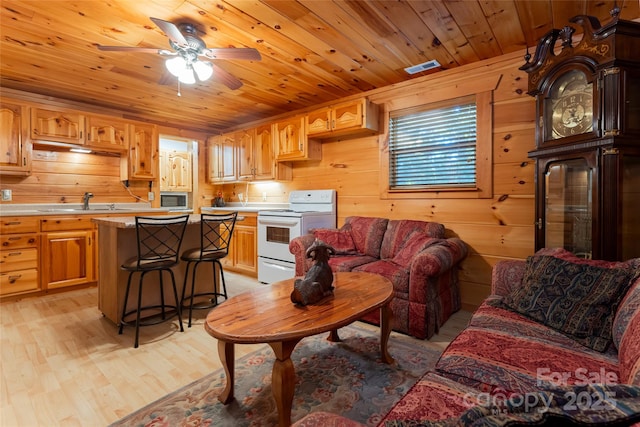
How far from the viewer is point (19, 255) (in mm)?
3445

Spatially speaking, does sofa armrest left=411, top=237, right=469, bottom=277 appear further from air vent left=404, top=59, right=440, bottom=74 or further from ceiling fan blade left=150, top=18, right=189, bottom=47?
Answer: ceiling fan blade left=150, top=18, right=189, bottom=47

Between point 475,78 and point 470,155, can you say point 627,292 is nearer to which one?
point 470,155

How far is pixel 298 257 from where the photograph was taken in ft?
10.7

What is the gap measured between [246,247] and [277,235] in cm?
75

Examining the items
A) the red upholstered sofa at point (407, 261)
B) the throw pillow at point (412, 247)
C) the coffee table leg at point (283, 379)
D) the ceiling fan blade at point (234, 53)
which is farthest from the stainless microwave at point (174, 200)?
the coffee table leg at point (283, 379)

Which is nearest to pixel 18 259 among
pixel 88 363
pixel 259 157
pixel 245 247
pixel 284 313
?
pixel 88 363

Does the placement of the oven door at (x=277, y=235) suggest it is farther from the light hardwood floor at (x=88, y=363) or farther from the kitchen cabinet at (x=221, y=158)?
the kitchen cabinet at (x=221, y=158)

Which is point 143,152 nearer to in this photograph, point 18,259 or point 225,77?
point 18,259

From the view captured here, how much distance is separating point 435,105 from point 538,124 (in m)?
1.20

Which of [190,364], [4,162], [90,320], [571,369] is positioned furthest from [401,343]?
[4,162]

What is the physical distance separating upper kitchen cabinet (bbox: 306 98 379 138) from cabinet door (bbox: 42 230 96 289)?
3107 mm

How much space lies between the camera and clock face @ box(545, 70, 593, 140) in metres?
2.01

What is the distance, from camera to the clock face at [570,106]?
2.01 meters

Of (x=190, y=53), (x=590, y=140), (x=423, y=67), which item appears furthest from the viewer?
Answer: (x=423, y=67)
